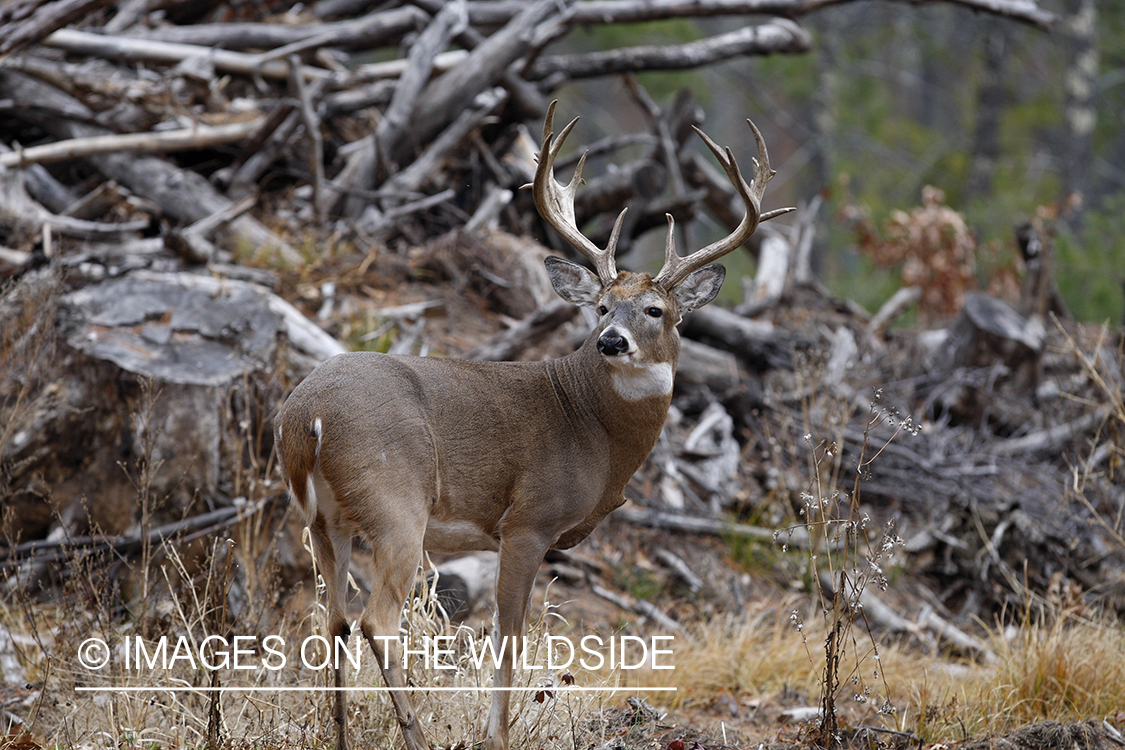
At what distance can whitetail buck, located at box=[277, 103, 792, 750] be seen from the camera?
138 inches

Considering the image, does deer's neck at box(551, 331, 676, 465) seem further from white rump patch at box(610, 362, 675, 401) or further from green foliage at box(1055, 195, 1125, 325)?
green foliage at box(1055, 195, 1125, 325)

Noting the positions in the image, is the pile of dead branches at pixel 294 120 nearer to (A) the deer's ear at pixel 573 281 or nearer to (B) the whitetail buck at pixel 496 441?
(A) the deer's ear at pixel 573 281

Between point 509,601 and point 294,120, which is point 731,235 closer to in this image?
point 509,601

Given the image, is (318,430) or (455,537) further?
(455,537)

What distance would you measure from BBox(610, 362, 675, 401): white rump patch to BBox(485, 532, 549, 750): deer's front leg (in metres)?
0.68

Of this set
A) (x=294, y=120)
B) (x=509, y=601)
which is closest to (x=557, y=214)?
(x=509, y=601)

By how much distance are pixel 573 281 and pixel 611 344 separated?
2.08 feet

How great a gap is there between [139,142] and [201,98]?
1103mm

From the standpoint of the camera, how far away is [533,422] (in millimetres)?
3916

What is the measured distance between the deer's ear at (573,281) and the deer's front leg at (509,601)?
1081 millimetres

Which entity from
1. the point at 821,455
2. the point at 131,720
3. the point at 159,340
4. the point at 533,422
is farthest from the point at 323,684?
the point at 821,455

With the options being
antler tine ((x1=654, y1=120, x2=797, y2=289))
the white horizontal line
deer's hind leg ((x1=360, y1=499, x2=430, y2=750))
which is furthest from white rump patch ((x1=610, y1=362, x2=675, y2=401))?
the white horizontal line

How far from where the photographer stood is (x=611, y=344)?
3.70m

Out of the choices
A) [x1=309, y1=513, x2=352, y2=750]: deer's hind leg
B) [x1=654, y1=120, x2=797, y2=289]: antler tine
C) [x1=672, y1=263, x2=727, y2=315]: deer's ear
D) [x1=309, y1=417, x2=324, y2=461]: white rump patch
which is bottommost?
[x1=309, y1=513, x2=352, y2=750]: deer's hind leg
